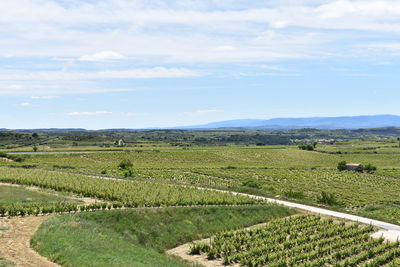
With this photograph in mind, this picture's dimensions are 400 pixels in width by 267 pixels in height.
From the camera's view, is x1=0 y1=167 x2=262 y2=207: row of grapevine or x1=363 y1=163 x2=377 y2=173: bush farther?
x1=363 y1=163 x2=377 y2=173: bush

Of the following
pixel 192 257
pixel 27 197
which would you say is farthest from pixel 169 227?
pixel 27 197

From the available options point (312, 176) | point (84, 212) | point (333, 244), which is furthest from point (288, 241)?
point (312, 176)

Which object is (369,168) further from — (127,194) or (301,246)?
(301,246)

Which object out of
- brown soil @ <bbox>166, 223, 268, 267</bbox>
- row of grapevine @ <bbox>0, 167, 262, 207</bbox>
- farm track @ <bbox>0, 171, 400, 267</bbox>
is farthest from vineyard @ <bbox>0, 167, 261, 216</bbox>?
brown soil @ <bbox>166, 223, 268, 267</bbox>

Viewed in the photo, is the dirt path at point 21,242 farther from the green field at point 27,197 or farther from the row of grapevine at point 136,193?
the row of grapevine at point 136,193

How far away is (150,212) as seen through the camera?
123 ft

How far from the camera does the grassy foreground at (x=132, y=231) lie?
23.8 meters

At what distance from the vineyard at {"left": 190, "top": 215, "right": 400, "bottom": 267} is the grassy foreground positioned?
270cm

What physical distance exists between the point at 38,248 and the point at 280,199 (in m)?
37.5

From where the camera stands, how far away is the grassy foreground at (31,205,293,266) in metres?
23.8

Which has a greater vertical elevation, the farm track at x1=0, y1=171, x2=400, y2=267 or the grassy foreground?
the farm track at x1=0, y1=171, x2=400, y2=267

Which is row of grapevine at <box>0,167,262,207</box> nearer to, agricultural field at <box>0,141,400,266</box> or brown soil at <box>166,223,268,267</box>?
agricultural field at <box>0,141,400,266</box>

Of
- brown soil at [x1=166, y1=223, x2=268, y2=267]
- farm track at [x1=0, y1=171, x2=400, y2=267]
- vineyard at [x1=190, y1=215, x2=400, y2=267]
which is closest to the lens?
farm track at [x1=0, y1=171, x2=400, y2=267]

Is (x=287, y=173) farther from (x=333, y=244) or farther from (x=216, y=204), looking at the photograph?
(x=333, y=244)
